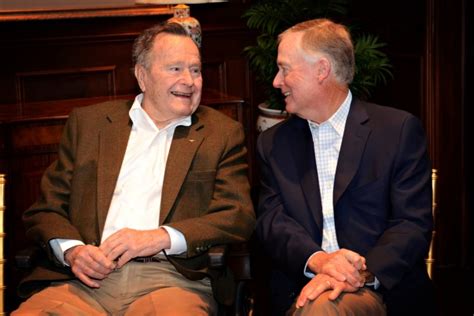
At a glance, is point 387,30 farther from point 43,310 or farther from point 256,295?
point 43,310

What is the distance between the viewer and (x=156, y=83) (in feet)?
12.6

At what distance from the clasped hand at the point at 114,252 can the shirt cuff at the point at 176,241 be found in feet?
0.05

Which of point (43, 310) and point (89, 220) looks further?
point (89, 220)

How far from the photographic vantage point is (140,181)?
372 centimetres

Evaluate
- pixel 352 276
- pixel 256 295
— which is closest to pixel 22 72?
pixel 256 295

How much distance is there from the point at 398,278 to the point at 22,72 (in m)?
3.42

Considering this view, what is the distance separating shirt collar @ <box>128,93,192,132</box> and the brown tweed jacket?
0.03 meters

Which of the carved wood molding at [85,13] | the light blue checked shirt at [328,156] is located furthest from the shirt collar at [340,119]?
the carved wood molding at [85,13]

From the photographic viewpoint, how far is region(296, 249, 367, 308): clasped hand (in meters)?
3.18

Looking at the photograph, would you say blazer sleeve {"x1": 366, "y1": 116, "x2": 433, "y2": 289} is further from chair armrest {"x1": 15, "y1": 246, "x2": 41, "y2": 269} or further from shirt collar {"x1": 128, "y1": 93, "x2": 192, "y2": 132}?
chair armrest {"x1": 15, "y1": 246, "x2": 41, "y2": 269}

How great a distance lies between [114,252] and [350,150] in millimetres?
946

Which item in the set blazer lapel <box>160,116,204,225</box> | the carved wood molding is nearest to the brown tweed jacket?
blazer lapel <box>160,116,204,225</box>

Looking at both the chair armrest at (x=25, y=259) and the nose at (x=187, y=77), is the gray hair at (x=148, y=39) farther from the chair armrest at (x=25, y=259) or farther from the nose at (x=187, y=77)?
the chair armrest at (x=25, y=259)

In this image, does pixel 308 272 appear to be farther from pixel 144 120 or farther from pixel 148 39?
pixel 148 39
